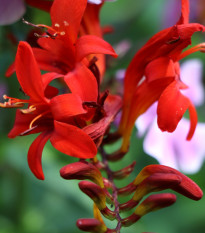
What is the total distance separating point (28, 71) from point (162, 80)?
23 cm

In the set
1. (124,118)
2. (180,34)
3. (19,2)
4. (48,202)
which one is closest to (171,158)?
(124,118)

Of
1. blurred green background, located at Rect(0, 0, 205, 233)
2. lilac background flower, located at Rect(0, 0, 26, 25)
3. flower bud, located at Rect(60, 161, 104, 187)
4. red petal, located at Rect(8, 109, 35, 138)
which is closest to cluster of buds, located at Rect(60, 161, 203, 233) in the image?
flower bud, located at Rect(60, 161, 104, 187)

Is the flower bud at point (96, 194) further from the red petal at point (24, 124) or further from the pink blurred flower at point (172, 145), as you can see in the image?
the pink blurred flower at point (172, 145)

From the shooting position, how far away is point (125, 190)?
0.69m

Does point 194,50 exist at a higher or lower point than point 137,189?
higher

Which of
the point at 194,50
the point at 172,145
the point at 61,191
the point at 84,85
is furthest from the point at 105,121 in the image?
the point at 61,191

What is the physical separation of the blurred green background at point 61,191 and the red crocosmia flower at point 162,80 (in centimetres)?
39

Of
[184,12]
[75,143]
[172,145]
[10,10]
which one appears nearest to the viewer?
[75,143]

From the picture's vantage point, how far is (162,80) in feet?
2.41

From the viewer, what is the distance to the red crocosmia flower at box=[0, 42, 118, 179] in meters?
0.60

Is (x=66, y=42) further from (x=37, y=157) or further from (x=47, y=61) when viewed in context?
(x=37, y=157)

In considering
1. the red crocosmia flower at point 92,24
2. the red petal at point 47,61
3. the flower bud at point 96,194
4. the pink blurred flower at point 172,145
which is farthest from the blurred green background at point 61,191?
the flower bud at point 96,194

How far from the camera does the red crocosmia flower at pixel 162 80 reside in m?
0.64

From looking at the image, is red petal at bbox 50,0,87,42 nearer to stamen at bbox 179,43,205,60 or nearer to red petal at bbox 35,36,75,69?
red petal at bbox 35,36,75,69
